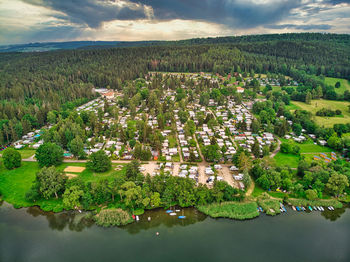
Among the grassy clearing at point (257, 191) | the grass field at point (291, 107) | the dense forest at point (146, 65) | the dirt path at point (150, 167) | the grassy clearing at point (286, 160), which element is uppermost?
the dense forest at point (146, 65)

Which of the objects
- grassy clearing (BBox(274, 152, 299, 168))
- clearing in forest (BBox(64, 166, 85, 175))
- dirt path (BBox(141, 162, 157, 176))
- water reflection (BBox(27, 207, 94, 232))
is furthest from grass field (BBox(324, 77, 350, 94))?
water reflection (BBox(27, 207, 94, 232))

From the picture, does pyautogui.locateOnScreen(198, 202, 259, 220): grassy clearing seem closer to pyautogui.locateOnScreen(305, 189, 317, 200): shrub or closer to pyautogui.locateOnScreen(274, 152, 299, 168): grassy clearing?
pyautogui.locateOnScreen(305, 189, 317, 200): shrub

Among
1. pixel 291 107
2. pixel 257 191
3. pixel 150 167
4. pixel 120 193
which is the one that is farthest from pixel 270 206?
pixel 291 107

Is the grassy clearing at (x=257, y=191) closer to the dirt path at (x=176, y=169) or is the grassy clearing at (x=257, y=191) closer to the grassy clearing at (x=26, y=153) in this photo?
the dirt path at (x=176, y=169)

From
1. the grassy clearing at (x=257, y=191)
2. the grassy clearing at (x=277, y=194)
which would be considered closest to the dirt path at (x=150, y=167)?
the grassy clearing at (x=257, y=191)

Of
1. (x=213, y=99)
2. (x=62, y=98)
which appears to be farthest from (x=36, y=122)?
(x=213, y=99)

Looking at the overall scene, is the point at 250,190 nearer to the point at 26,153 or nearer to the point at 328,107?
the point at 26,153
